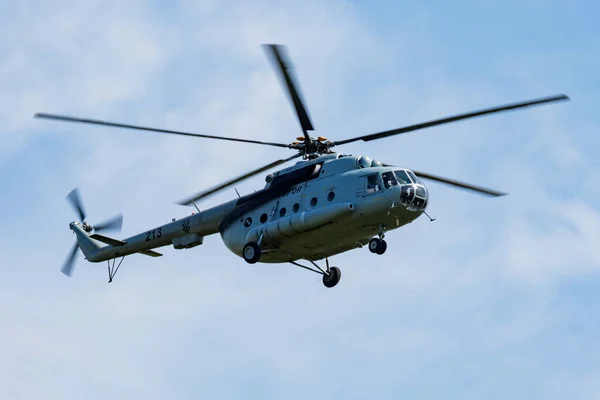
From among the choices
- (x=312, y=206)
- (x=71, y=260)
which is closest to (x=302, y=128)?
Result: (x=312, y=206)

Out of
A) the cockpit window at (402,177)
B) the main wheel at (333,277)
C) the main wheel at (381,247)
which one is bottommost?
the main wheel at (333,277)

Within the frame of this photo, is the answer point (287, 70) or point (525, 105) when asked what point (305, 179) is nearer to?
point (287, 70)

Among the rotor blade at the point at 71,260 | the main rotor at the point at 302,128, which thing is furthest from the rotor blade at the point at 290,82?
the rotor blade at the point at 71,260

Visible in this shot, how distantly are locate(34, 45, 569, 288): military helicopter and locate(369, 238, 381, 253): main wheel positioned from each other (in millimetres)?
32

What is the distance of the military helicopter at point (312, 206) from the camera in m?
30.5

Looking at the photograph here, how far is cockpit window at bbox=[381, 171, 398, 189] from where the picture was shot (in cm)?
3062

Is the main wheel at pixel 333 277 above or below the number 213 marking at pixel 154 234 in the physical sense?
below

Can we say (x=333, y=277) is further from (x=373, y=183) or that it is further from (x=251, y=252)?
(x=373, y=183)

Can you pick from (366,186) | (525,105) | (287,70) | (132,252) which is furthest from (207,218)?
(525,105)

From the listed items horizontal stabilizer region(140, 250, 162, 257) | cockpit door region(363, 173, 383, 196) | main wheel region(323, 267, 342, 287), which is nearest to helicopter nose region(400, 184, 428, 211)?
cockpit door region(363, 173, 383, 196)

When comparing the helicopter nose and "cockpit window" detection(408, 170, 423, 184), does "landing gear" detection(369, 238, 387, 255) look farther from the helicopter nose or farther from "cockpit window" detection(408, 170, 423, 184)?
"cockpit window" detection(408, 170, 423, 184)

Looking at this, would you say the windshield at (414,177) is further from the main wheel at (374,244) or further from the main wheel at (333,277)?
the main wheel at (333,277)

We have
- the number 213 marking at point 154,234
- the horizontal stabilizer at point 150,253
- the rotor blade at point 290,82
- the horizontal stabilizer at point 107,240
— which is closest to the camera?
the rotor blade at point 290,82

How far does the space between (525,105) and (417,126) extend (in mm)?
Result: 3530
